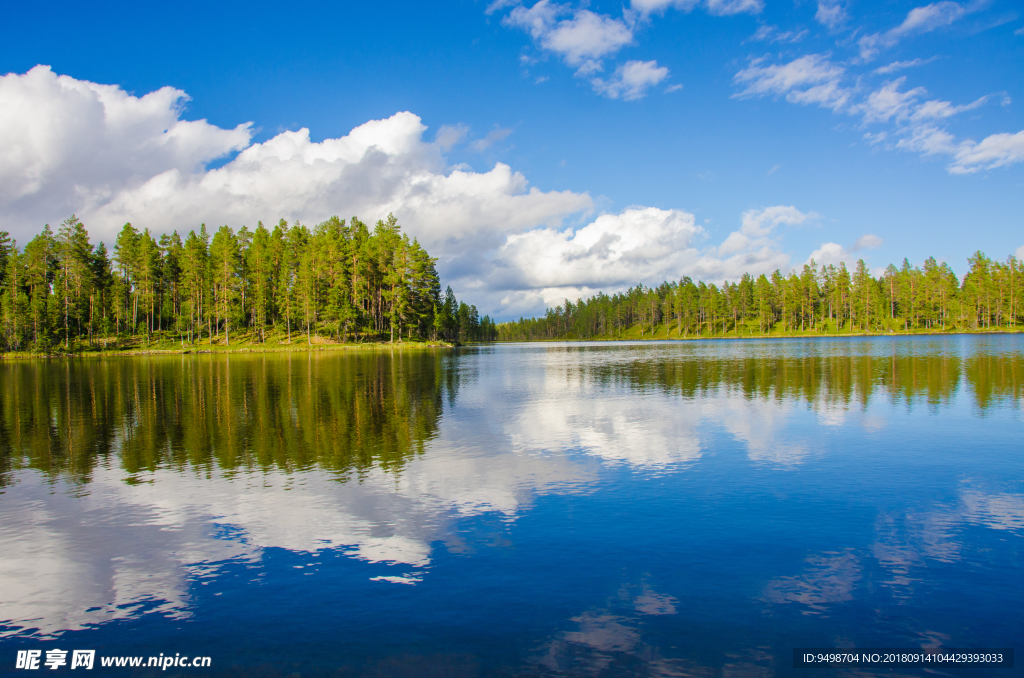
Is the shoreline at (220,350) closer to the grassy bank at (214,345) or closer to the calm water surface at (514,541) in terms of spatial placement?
the grassy bank at (214,345)

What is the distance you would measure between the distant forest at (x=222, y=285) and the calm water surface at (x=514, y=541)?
302 feet

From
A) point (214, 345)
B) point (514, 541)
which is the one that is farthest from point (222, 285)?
point (514, 541)

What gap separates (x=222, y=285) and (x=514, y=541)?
395ft

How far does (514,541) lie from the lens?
470 inches

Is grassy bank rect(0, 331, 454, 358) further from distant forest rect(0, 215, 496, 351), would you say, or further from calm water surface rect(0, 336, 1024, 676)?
calm water surface rect(0, 336, 1024, 676)

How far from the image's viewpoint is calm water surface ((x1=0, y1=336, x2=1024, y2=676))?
8258 millimetres

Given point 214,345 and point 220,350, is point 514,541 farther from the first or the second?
point 214,345

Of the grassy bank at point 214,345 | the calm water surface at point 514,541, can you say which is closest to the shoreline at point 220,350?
the grassy bank at point 214,345

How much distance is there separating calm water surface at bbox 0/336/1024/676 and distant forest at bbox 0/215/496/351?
92.0m

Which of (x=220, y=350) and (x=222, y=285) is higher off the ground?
(x=222, y=285)

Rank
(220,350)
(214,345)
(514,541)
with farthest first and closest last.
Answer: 1. (214,345)
2. (220,350)
3. (514,541)

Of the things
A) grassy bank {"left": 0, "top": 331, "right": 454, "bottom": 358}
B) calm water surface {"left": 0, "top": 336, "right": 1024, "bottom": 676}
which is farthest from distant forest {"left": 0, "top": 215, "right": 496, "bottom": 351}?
calm water surface {"left": 0, "top": 336, "right": 1024, "bottom": 676}

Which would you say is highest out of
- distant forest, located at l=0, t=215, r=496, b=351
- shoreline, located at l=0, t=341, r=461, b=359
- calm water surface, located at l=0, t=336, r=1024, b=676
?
distant forest, located at l=0, t=215, r=496, b=351

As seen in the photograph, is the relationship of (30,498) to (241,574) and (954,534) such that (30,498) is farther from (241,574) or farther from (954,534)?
(954,534)
